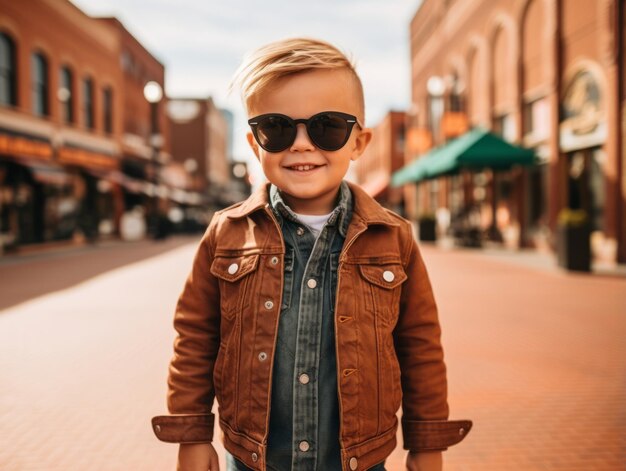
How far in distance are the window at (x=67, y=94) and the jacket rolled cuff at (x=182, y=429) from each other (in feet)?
79.9

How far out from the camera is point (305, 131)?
66.9 inches

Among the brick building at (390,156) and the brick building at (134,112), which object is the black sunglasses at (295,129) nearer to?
the brick building at (134,112)

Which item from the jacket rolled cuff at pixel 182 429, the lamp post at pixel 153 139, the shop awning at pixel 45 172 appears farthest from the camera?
the lamp post at pixel 153 139

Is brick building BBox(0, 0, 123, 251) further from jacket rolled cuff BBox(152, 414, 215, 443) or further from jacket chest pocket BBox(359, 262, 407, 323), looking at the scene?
jacket chest pocket BBox(359, 262, 407, 323)

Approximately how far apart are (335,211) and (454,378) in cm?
374

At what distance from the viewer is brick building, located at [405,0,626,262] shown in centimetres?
1366

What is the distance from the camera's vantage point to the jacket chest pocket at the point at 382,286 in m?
1.75

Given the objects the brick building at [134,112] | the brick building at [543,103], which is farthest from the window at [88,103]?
the brick building at [543,103]

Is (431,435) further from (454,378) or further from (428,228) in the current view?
(428,228)

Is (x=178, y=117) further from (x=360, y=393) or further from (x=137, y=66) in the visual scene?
(x=360, y=393)

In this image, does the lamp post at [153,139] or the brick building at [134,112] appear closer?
the lamp post at [153,139]

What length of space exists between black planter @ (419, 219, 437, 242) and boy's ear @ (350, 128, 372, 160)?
20.1 meters

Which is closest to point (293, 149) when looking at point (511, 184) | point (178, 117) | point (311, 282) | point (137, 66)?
point (311, 282)

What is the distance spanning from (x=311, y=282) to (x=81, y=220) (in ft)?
77.8
